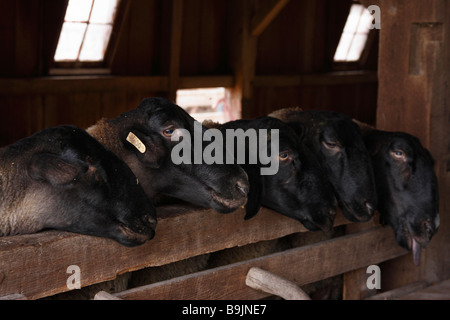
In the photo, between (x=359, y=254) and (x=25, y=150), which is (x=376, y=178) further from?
(x=25, y=150)

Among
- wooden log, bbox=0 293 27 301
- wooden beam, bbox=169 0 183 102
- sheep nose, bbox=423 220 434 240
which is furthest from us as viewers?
wooden beam, bbox=169 0 183 102

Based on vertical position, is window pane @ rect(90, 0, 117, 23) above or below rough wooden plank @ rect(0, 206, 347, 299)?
above

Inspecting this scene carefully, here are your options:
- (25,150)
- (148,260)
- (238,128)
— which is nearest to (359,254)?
(238,128)

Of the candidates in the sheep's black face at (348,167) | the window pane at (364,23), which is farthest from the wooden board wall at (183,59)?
the sheep's black face at (348,167)

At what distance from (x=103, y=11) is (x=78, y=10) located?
0.35 meters

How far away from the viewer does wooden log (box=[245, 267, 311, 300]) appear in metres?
2.46

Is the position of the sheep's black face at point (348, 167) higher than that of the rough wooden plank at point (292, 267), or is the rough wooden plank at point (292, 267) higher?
the sheep's black face at point (348, 167)

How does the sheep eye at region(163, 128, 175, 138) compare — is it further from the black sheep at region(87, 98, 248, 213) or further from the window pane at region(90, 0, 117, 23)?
the window pane at region(90, 0, 117, 23)

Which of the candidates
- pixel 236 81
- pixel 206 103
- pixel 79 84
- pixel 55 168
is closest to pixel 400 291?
pixel 55 168

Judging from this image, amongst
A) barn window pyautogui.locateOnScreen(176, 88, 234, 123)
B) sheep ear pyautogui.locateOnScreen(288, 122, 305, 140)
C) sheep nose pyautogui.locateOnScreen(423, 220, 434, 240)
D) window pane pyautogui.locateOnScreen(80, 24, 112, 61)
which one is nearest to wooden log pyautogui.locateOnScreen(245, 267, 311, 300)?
sheep ear pyautogui.locateOnScreen(288, 122, 305, 140)

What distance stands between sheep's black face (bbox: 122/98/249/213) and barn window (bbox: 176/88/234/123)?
23.6 ft

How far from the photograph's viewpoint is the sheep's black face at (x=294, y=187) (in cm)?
321

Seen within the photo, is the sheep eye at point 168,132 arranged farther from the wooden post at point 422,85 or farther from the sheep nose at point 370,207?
the wooden post at point 422,85

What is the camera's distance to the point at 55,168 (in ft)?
8.36
